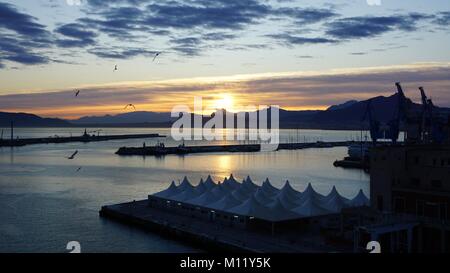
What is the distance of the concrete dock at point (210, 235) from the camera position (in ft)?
27.9

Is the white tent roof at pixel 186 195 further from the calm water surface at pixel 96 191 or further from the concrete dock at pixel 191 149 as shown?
the concrete dock at pixel 191 149

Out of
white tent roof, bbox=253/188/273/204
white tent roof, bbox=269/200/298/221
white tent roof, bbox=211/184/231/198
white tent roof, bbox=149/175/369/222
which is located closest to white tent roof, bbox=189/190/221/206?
white tent roof, bbox=149/175/369/222

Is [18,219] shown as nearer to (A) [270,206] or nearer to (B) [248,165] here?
(A) [270,206]

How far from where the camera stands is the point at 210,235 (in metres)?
9.57

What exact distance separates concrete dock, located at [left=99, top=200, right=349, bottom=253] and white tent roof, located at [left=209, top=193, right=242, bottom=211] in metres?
0.36

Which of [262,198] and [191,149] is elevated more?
[191,149]

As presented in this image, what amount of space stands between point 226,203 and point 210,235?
1.31 meters

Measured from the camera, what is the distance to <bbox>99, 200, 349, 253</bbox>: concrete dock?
849 centimetres

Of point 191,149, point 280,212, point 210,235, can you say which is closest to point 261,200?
point 280,212

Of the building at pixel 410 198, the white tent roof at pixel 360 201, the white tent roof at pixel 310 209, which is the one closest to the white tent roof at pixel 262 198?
the white tent roof at pixel 310 209

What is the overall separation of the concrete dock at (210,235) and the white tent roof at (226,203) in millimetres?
356

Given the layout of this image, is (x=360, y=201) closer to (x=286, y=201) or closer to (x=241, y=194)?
(x=286, y=201)

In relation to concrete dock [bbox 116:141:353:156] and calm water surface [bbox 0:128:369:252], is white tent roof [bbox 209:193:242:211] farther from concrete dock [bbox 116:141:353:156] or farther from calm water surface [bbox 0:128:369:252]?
concrete dock [bbox 116:141:353:156]
